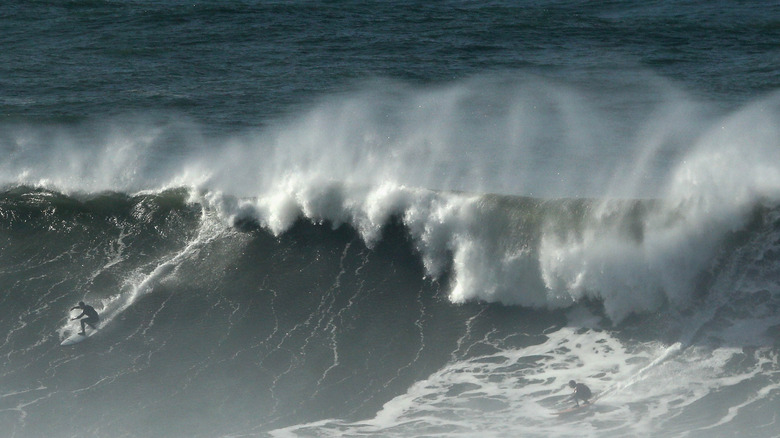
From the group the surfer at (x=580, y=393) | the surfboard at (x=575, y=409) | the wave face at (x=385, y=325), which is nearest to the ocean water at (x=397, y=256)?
the wave face at (x=385, y=325)

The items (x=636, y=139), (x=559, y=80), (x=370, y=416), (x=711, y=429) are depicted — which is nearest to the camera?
(x=711, y=429)

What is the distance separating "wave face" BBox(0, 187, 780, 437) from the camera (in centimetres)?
1534

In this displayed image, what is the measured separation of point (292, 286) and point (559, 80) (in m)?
13.2

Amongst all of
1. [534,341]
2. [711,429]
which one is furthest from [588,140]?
[711,429]

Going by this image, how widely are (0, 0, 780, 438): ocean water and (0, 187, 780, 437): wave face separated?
0.04m

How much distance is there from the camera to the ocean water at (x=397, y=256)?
51.1ft

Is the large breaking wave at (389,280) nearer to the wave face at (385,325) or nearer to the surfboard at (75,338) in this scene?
the wave face at (385,325)

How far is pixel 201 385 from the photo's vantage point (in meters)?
16.1

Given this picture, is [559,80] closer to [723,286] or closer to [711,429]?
[723,286]

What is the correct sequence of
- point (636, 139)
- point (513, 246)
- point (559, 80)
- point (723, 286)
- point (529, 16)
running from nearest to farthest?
point (723, 286) → point (513, 246) → point (636, 139) → point (559, 80) → point (529, 16)

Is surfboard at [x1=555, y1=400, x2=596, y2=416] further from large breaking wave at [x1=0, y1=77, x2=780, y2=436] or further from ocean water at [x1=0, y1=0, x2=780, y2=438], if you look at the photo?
large breaking wave at [x1=0, y1=77, x2=780, y2=436]

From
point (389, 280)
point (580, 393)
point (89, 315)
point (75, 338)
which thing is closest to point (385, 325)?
point (389, 280)

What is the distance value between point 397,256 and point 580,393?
205 inches

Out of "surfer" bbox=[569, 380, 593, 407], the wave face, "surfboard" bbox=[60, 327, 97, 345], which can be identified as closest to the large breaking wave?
the wave face
